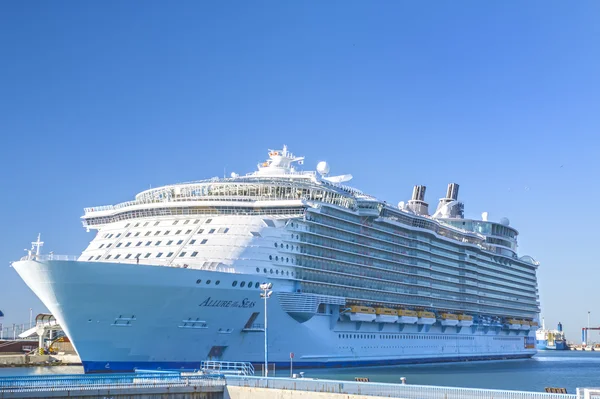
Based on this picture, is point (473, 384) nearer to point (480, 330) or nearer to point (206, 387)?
point (206, 387)

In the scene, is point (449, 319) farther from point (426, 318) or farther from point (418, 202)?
point (418, 202)

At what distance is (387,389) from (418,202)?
2599 inches

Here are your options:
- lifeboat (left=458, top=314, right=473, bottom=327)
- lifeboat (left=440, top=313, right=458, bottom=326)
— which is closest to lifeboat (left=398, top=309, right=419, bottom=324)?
lifeboat (left=440, top=313, right=458, bottom=326)

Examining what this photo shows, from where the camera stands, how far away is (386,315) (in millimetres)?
66875

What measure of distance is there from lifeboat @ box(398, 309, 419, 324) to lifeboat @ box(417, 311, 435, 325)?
943 mm

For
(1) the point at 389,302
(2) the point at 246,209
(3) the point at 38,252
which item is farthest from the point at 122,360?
(1) the point at 389,302

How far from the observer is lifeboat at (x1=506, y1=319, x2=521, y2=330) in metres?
97.8

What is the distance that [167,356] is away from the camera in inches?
1881

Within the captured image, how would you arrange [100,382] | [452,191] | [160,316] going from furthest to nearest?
[452,191], [160,316], [100,382]

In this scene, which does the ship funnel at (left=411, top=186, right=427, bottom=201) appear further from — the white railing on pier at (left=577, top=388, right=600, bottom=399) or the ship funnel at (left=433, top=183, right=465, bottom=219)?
the white railing on pier at (left=577, top=388, right=600, bottom=399)

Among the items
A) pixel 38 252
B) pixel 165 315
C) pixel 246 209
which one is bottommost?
pixel 165 315

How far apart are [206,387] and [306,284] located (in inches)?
960

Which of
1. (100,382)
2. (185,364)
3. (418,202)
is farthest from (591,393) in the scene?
(418,202)

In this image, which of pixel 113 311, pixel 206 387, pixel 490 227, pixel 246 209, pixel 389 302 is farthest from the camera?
pixel 490 227
